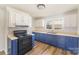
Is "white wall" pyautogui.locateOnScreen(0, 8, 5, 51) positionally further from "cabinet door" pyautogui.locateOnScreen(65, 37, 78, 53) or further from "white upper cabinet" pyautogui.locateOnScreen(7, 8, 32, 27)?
"cabinet door" pyautogui.locateOnScreen(65, 37, 78, 53)

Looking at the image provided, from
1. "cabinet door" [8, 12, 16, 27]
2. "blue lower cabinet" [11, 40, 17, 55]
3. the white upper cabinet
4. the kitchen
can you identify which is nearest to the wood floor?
the kitchen

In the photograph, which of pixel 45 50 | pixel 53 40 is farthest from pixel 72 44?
pixel 45 50

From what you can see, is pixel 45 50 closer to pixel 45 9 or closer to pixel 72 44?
pixel 72 44

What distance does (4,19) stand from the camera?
1.31 m

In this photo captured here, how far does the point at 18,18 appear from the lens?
1.33 meters

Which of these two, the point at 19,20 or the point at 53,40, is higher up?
the point at 19,20

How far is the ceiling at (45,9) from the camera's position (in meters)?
1.31

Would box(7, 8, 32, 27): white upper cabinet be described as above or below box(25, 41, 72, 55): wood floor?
above

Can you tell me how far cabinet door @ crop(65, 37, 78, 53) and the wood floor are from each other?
0.26 feet

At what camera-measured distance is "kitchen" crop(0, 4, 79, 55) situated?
4.25 ft

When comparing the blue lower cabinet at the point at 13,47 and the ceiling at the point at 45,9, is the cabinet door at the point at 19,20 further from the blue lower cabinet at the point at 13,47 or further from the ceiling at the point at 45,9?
the blue lower cabinet at the point at 13,47

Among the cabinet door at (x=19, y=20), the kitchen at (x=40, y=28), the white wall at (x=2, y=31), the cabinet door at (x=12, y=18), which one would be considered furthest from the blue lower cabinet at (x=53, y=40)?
the white wall at (x=2, y=31)

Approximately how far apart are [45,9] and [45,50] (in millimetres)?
672

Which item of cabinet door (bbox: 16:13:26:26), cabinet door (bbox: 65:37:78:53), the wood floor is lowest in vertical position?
the wood floor
